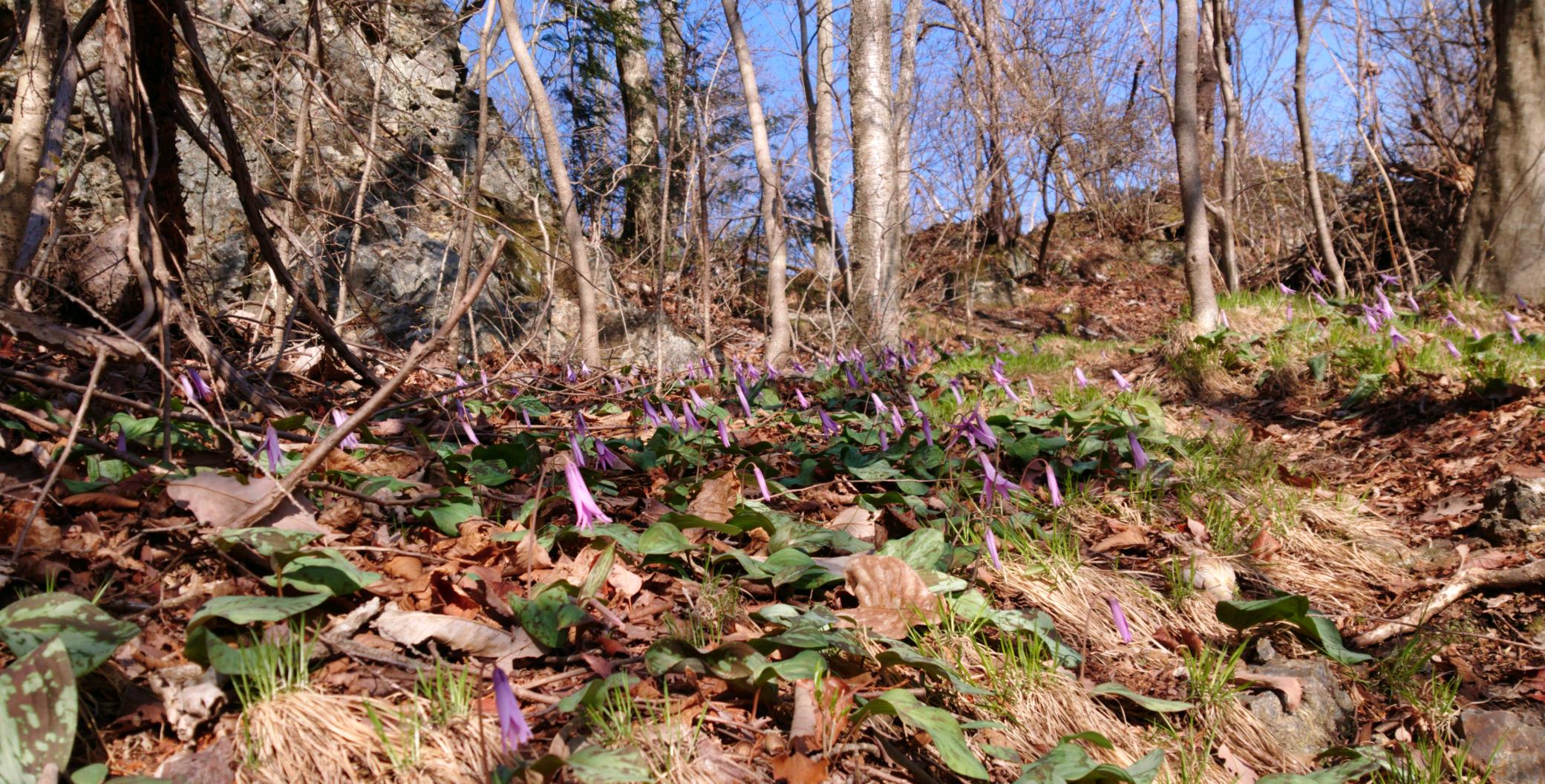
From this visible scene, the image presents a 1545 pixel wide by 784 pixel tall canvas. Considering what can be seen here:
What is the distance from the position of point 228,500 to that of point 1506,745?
9.21 feet

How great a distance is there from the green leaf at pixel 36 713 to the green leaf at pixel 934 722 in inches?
46.0

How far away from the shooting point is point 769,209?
623 cm

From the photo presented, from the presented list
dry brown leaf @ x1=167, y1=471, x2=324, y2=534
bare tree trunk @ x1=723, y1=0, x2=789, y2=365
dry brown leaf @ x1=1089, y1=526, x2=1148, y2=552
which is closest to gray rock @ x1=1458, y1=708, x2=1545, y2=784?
A: dry brown leaf @ x1=1089, y1=526, x2=1148, y2=552

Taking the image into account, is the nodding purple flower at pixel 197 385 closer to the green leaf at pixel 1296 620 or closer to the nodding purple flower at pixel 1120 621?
the nodding purple flower at pixel 1120 621

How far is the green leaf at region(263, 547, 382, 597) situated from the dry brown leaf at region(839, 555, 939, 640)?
3.38 ft

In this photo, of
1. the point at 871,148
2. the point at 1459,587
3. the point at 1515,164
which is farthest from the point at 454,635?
the point at 1515,164

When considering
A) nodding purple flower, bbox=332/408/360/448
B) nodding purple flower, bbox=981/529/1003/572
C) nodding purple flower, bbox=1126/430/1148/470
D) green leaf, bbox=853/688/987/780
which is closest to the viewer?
green leaf, bbox=853/688/987/780

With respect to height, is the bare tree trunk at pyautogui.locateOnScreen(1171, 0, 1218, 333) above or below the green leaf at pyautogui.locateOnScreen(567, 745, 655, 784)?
above

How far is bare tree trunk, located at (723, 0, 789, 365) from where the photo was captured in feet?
20.7

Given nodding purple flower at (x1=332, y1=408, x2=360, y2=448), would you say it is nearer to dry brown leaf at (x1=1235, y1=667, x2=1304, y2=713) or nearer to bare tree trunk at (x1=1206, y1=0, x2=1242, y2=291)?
dry brown leaf at (x1=1235, y1=667, x2=1304, y2=713)

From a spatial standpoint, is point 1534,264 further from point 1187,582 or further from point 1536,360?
point 1187,582

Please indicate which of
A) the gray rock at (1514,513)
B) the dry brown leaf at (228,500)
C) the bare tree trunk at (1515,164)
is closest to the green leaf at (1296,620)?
the gray rock at (1514,513)

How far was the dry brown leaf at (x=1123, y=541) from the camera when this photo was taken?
266cm

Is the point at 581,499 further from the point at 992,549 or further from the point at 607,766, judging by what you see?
the point at 992,549
